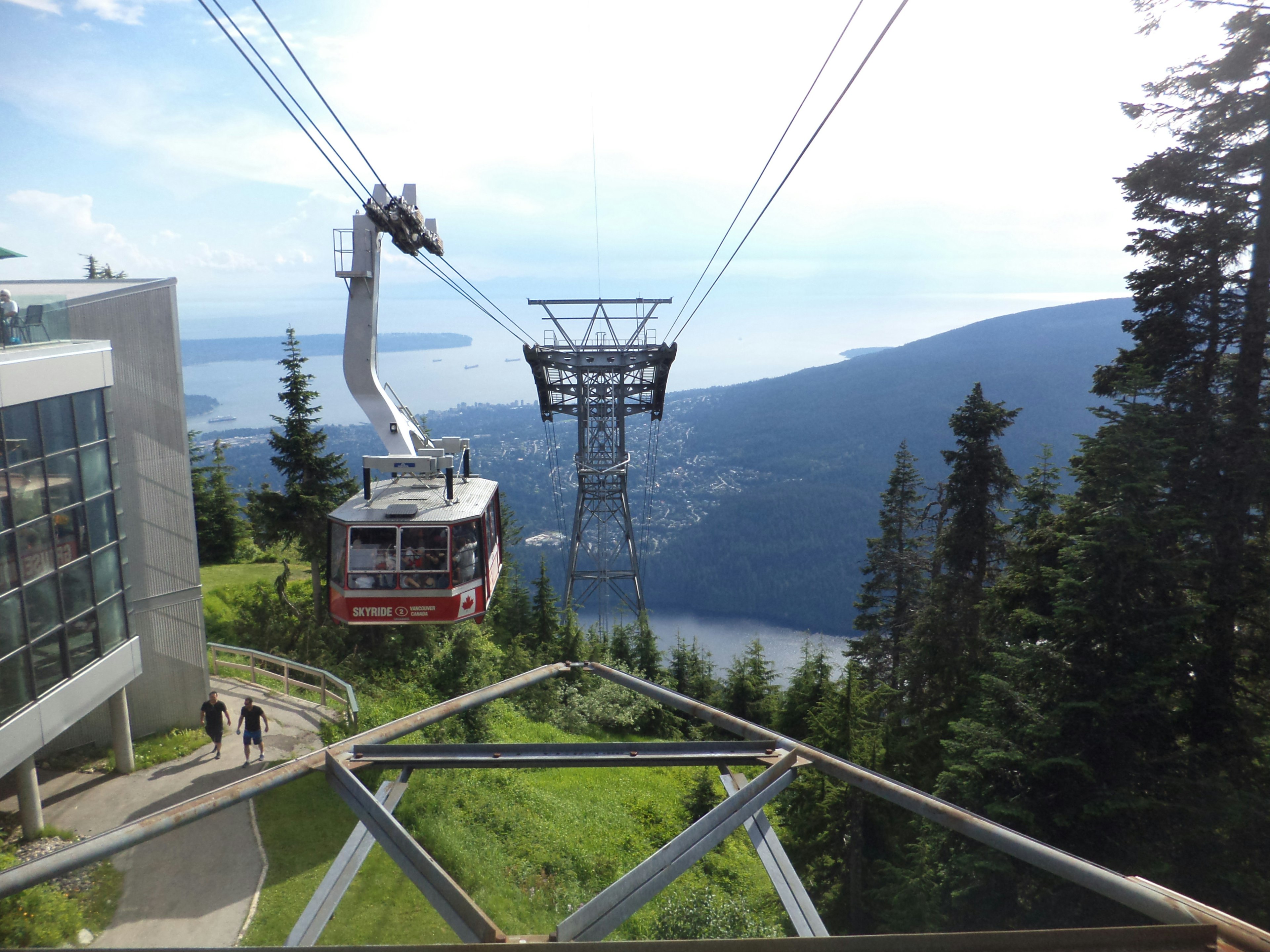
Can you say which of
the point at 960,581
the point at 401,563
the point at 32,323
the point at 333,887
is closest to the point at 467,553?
the point at 401,563

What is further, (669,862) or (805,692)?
(805,692)

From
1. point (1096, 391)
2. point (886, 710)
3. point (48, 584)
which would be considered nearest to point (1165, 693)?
point (1096, 391)

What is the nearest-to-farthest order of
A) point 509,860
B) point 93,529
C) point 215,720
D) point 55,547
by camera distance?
point 55,547
point 93,529
point 509,860
point 215,720

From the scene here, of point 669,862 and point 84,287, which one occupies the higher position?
point 84,287

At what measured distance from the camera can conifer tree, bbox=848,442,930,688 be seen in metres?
28.4

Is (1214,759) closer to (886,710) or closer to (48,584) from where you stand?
(886,710)

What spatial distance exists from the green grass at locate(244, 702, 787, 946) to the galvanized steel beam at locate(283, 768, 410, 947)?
5.75 metres

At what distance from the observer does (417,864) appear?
307 centimetres

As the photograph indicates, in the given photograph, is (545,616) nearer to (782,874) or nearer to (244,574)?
(244,574)

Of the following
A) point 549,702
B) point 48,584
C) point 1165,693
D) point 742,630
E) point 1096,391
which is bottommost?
point 742,630

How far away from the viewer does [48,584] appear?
38.8 ft

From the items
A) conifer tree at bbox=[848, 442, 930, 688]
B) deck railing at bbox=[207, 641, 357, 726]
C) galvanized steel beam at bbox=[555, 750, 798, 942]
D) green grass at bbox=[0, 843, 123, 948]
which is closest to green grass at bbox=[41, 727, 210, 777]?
deck railing at bbox=[207, 641, 357, 726]

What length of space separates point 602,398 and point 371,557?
12623 millimetres

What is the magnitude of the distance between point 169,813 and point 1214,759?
1423 centimetres
